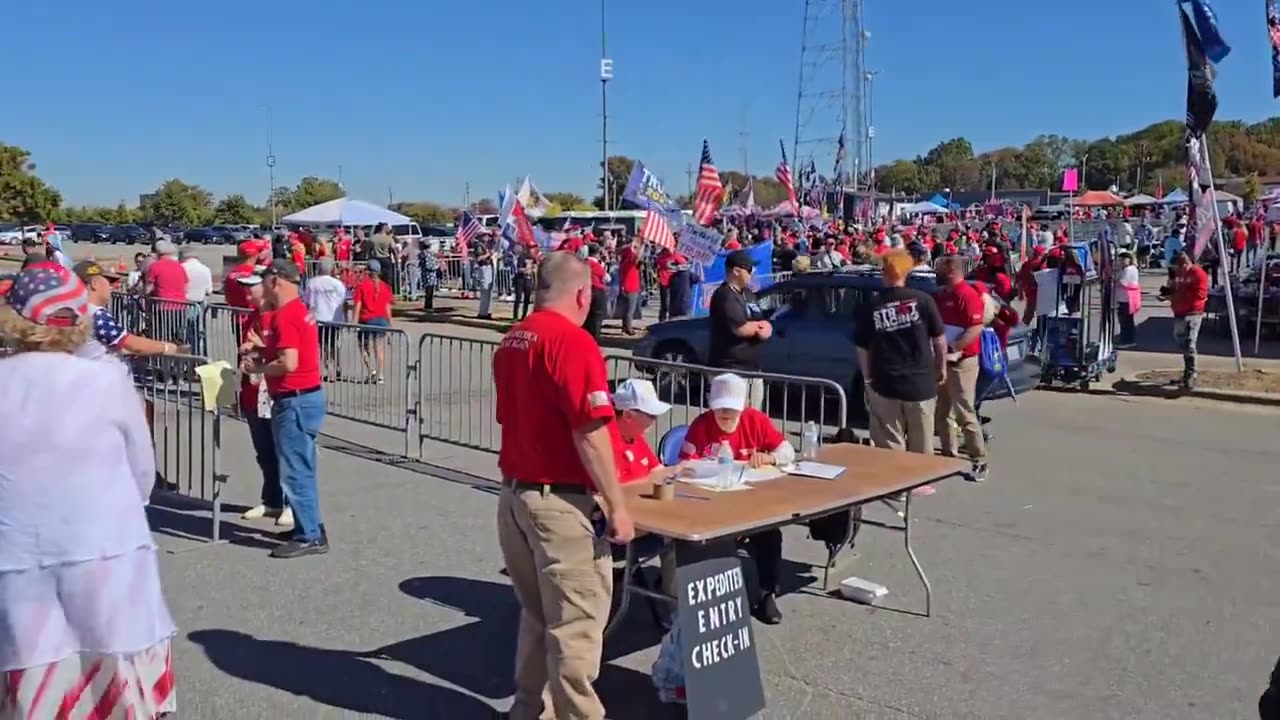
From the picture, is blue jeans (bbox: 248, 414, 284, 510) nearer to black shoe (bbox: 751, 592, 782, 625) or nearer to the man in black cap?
the man in black cap

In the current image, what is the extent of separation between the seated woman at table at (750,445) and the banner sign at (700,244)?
40.3ft

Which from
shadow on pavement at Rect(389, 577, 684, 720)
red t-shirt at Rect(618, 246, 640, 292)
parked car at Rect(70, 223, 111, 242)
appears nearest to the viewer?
shadow on pavement at Rect(389, 577, 684, 720)

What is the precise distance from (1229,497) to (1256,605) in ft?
9.58

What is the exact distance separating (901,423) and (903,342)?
60cm

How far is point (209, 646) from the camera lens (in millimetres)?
5375

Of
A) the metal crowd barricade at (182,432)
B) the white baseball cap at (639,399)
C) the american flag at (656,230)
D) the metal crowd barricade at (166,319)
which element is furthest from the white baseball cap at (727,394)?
the american flag at (656,230)

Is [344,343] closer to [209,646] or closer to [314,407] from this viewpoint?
[314,407]

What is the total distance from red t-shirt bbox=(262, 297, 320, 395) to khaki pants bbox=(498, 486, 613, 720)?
3.02m

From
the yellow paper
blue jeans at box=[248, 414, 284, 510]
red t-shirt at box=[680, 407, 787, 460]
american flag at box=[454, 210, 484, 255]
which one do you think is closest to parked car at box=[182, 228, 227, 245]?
american flag at box=[454, 210, 484, 255]

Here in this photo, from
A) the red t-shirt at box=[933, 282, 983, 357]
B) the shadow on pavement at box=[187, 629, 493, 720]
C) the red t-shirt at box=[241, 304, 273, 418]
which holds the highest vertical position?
the red t-shirt at box=[933, 282, 983, 357]

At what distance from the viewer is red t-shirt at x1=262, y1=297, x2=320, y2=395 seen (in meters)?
6.59

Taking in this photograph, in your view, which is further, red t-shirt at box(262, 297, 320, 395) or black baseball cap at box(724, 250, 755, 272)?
black baseball cap at box(724, 250, 755, 272)

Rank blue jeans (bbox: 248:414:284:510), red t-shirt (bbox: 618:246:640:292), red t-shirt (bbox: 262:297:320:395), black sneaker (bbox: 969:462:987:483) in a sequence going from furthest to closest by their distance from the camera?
1. red t-shirt (bbox: 618:246:640:292)
2. black sneaker (bbox: 969:462:987:483)
3. blue jeans (bbox: 248:414:284:510)
4. red t-shirt (bbox: 262:297:320:395)

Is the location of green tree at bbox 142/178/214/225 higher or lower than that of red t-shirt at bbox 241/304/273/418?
higher
